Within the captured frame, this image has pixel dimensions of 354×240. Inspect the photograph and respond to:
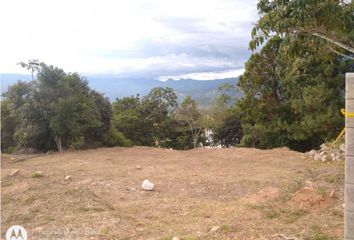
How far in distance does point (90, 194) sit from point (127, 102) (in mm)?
22405

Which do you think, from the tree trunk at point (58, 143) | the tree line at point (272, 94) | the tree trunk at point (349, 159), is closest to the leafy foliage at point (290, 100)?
the tree line at point (272, 94)

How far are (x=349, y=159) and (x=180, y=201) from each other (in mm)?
3234

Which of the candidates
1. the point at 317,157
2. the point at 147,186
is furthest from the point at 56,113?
the point at 317,157

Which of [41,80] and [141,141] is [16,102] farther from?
[141,141]

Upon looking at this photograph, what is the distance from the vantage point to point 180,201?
6.12 meters

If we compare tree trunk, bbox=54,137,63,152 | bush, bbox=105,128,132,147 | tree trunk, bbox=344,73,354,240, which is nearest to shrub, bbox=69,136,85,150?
tree trunk, bbox=54,137,63,152

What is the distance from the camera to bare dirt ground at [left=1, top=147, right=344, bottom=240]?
15.0 feet

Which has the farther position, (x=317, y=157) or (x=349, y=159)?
(x=317, y=157)

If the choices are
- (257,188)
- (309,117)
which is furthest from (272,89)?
(257,188)

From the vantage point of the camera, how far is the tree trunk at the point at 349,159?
3354 mm

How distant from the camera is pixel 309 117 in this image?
607 inches

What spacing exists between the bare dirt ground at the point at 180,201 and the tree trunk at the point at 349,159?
77cm

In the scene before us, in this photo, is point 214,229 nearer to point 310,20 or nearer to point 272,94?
point 310,20

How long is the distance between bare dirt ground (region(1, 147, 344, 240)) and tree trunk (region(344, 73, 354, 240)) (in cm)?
77
